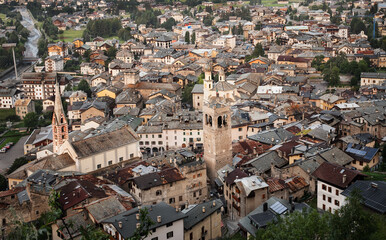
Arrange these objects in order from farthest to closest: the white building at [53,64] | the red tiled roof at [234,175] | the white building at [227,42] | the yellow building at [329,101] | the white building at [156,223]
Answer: the white building at [227,42], the white building at [53,64], the yellow building at [329,101], the red tiled roof at [234,175], the white building at [156,223]

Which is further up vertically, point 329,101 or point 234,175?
point 234,175

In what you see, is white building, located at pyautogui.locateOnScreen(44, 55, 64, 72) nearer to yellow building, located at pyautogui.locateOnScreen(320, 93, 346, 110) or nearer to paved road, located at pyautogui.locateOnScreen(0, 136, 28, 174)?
paved road, located at pyautogui.locateOnScreen(0, 136, 28, 174)

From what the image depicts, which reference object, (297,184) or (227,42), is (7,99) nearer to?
(227,42)

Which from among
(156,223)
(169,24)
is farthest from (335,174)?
(169,24)

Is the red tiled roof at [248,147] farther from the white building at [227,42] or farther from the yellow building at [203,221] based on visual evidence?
the white building at [227,42]

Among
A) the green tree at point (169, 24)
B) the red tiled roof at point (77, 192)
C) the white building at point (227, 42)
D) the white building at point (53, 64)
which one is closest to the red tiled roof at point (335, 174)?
the red tiled roof at point (77, 192)
